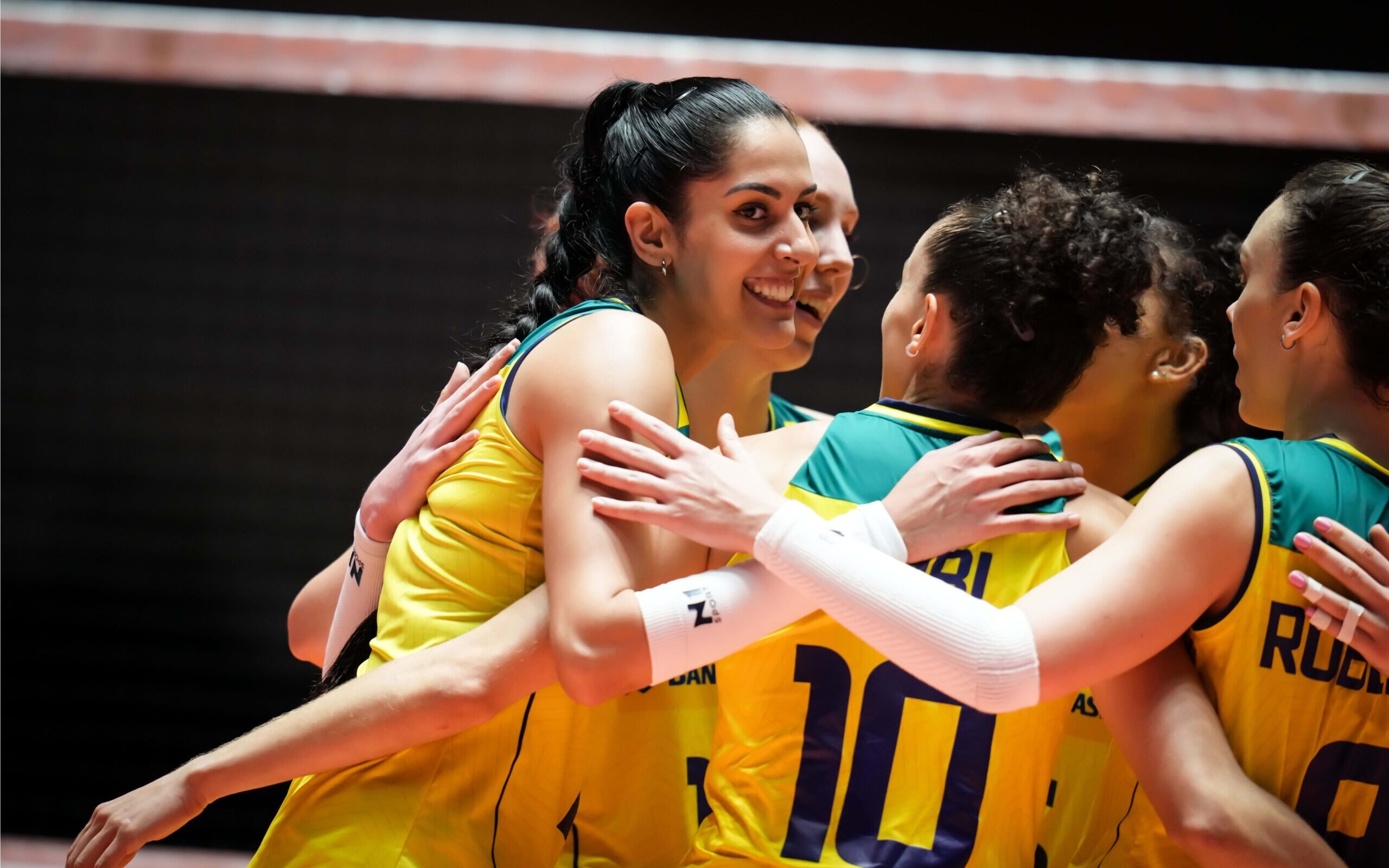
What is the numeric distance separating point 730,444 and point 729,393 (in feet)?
4.05

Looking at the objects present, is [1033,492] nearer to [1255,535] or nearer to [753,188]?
[1255,535]

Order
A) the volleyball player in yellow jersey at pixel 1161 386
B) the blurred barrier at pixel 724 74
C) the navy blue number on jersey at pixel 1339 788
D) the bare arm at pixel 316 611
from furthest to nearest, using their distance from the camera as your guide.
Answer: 1. the blurred barrier at pixel 724 74
2. the bare arm at pixel 316 611
3. the volleyball player in yellow jersey at pixel 1161 386
4. the navy blue number on jersey at pixel 1339 788

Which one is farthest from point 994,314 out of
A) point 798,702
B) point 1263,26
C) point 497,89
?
point 1263,26

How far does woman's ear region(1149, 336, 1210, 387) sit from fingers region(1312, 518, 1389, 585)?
0.87m

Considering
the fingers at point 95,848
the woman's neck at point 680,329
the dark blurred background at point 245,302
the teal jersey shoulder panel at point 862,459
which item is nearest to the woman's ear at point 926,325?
the teal jersey shoulder panel at point 862,459

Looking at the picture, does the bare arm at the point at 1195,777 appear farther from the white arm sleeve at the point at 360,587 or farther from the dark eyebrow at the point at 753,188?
the white arm sleeve at the point at 360,587

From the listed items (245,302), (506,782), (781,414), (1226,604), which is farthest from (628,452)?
(245,302)

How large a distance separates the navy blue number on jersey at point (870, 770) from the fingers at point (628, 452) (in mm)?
397

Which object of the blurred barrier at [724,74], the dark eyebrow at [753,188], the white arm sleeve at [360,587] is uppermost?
the blurred barrier at [724,74]

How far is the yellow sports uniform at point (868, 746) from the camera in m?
1.97

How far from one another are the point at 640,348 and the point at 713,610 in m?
0.47

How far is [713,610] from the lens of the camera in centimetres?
196

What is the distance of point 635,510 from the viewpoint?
6.45ft

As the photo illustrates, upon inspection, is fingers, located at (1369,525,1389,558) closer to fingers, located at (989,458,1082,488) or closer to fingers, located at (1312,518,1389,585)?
fingers, located at (1312,518,1389,585)
